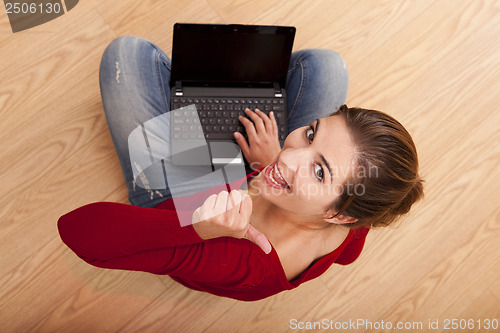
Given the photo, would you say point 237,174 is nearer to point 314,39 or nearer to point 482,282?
point 314,39

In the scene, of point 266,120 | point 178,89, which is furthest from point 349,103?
point 178,89

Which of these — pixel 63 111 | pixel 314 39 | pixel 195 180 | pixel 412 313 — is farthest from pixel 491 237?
pixel 63 111

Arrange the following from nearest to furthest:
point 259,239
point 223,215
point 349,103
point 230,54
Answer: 1. point 223,215
2. point 259,239
3. point 230,54
4. point 349,103

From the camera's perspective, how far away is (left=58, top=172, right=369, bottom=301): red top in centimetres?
80

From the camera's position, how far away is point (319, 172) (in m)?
0.78

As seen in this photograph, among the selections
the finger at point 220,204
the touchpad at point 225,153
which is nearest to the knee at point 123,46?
the touchpad at point 225,153

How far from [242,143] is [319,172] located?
0.35 metres

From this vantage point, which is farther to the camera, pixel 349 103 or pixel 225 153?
pixel 349 103

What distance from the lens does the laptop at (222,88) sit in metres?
1.05

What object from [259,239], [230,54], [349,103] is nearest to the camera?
[259,239]


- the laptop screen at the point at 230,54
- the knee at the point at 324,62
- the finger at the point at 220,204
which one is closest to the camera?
the finger at the point at 220,204

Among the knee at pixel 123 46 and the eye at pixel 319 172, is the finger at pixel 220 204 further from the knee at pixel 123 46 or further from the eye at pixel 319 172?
the knee at pixel 123 46

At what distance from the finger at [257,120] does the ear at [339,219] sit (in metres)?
0.33

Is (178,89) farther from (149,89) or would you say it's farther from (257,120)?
(257,120)
